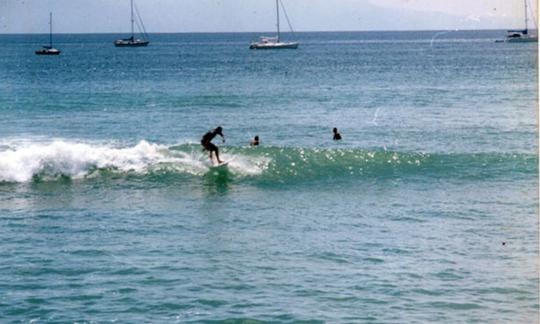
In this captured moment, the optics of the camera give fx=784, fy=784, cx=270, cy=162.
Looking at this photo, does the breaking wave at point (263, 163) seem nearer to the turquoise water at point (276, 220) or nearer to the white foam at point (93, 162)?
the white foam at point (93, 162)

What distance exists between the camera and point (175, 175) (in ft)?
98.7

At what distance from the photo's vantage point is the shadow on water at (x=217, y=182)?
2708 centimetres

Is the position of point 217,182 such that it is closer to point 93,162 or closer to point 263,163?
point 263,163

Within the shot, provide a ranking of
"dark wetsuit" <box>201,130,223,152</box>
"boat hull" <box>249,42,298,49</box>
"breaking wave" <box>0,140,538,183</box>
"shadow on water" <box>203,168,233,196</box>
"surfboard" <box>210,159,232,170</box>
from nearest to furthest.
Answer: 1. "shadow on water" <box>203,168,233,196</box>
2. "dark wetsuit" <box>201,130,223,152</box>
3. "breaking wave" <box>0,140,538,183</box>
4. "surfboard" <box>210,159,232,170</box>
5. "boat hull" <box>249,42,298,49</box>

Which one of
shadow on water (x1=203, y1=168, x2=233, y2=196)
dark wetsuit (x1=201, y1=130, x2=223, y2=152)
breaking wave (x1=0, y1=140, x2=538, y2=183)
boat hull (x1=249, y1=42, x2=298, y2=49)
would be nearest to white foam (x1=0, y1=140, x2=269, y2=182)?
breaking wave (x1=0, y1=140, x2=538, y2=183)

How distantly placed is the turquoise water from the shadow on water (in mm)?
134

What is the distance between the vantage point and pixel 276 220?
22.2 m

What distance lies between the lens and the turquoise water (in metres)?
15.4

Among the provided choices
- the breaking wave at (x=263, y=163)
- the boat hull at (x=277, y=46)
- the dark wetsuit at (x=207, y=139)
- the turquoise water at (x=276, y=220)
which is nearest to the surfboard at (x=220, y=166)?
the breaking wave at (x=263, y=163)

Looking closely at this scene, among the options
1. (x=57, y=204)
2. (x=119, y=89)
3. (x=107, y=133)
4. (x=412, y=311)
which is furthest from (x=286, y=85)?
(x=412, y=311)

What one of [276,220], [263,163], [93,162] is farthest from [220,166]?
[276,220]

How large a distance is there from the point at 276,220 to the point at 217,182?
22.9ft

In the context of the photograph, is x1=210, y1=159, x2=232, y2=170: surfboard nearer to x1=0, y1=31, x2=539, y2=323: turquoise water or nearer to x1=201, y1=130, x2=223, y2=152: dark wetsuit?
x1=0, y1=31, x2=539, y2=323: turquoise water

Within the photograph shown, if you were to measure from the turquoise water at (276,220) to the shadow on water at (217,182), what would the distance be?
5.3 inches
